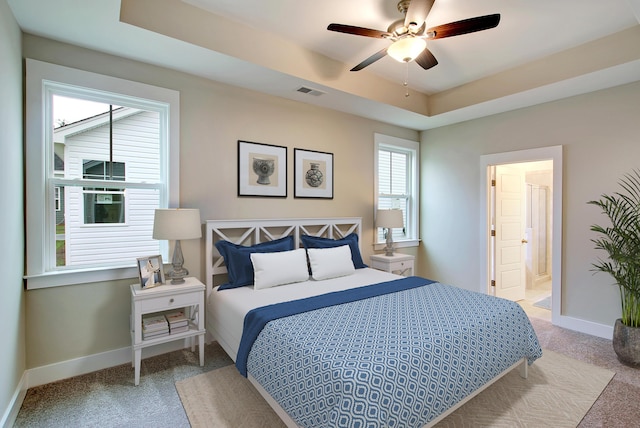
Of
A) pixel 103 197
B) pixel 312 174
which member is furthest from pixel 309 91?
pixel 103 197

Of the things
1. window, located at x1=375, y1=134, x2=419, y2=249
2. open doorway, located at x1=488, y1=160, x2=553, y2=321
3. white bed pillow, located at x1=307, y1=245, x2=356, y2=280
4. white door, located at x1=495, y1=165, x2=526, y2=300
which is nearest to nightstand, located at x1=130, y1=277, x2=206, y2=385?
white bed pillow, located at x1=307, y1=245, x2=356, y2=280

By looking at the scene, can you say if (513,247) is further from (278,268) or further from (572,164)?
(278,268)

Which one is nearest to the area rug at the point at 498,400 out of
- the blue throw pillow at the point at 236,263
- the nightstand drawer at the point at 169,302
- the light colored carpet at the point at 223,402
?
the light colored carpet at the point at 223,402

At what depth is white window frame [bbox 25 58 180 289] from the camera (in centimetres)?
230

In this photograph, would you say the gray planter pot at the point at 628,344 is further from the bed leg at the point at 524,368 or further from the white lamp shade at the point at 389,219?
the white lamp shade at the point at 389,219

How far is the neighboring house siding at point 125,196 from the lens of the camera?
2570 millimetres

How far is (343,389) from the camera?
4.59 ft

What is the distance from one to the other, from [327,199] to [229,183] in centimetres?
131

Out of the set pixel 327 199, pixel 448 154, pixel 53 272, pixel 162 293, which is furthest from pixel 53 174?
pixel 448 154

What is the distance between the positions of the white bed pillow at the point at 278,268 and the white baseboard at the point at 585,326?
2.99 m

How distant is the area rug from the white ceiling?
2.64m

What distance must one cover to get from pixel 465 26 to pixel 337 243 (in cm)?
237

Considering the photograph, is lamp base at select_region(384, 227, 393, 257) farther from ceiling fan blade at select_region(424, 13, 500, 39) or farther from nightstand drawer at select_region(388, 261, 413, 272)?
ceiling fan blade at select_region(424, 13, 500, 39)

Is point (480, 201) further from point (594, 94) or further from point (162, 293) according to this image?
point (162, 293)
